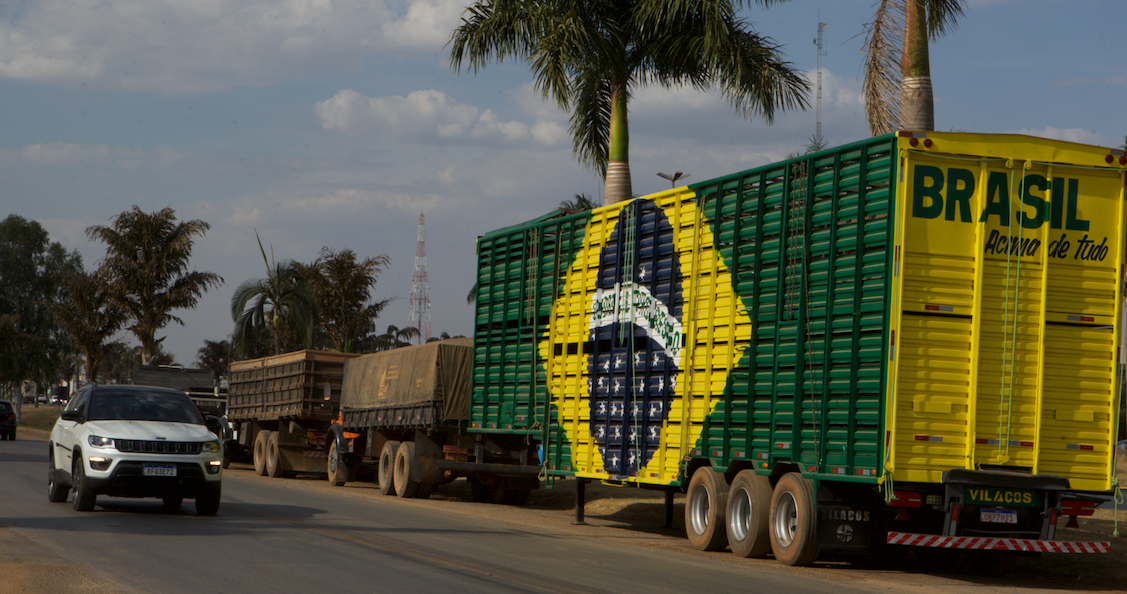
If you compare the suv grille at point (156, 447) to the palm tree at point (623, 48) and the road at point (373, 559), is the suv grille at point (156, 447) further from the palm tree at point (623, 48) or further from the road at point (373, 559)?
the palm tree at point (623, 48)

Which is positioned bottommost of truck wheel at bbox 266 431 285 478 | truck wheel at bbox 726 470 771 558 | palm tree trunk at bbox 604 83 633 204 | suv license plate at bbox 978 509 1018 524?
truck wheel at bbox 266 431 285 478

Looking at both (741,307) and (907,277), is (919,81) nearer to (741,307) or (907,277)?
Result: (741,307)

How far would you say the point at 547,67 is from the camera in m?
21.0

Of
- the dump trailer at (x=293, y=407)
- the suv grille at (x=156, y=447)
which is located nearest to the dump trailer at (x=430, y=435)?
the dump trailer at (x=293, y=407)

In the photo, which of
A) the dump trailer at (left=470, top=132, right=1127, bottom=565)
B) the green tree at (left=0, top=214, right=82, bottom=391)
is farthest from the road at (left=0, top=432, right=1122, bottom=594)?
the green tree at (left=0, top=214, right=82, bottom=391)

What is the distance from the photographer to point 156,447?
13500 mm

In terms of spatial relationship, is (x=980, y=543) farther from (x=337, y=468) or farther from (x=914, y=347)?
(x=337, y=468)

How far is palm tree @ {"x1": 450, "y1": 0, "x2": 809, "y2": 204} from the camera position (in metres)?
20.9

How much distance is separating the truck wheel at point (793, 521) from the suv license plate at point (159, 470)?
7130 mm

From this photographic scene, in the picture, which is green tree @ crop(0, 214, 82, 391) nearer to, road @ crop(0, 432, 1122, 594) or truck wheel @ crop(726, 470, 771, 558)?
road @ crop(0, 432, 1122, 594)

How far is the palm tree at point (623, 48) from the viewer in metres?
20.9

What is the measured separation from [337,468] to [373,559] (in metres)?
14.0

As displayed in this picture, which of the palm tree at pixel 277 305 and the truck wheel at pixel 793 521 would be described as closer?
the truck wheel at pixel 793 521

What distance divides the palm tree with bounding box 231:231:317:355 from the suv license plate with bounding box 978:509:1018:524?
29827 millimetres
